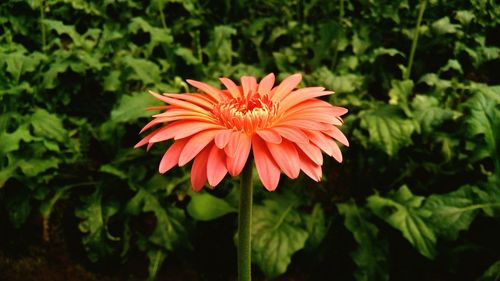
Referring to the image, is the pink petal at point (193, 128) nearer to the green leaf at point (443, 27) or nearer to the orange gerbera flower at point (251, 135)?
the orange gerbera flower at point (251, 135)

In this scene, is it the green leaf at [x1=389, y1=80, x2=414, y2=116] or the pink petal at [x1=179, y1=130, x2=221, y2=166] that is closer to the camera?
the pink petal at [x1=179, y1=130, x2=221, y2=166]

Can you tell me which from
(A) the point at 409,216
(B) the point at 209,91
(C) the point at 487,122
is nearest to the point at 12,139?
(B) the point at 209,91

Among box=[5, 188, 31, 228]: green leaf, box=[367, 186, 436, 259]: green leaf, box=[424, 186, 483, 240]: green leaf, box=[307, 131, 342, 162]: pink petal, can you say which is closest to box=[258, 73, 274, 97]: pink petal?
box=[307, 131, 342, 162]: pink petal

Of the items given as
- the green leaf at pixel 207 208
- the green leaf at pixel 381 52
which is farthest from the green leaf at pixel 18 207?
the green leaf at pixel 381 52

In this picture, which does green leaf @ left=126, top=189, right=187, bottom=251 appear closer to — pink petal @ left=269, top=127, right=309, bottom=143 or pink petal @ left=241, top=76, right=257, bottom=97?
pink petal @ left=241, top=76, right=257, bottom=97

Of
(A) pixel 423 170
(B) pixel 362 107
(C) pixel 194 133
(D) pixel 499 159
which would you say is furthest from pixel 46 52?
(D) pixel 499 159

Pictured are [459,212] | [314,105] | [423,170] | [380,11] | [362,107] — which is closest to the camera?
[314,105]

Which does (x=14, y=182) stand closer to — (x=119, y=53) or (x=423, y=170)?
(x=119, y=53)
